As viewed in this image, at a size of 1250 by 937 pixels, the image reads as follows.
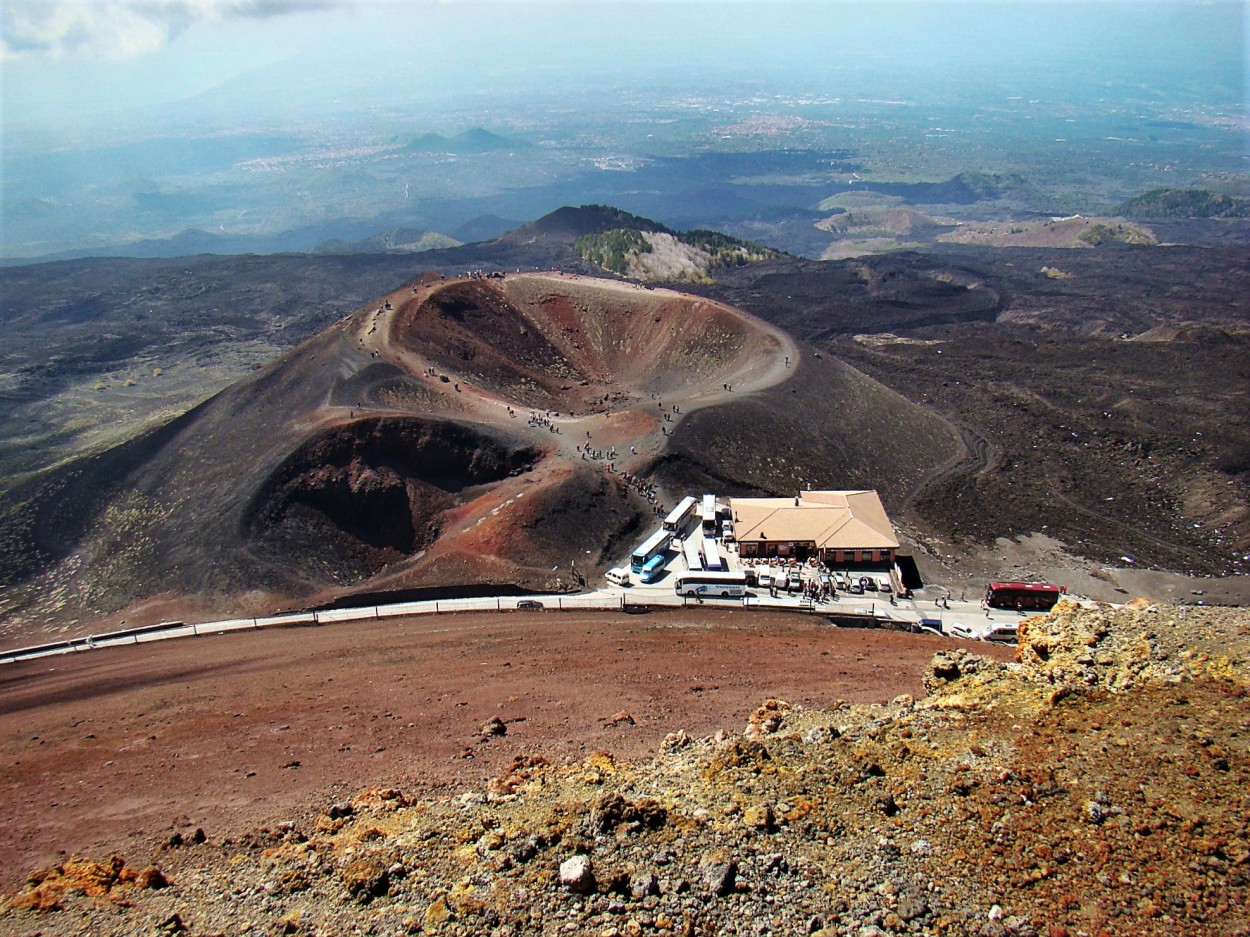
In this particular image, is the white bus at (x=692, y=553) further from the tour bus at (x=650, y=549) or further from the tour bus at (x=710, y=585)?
the tour bus at (x=710, y=585)

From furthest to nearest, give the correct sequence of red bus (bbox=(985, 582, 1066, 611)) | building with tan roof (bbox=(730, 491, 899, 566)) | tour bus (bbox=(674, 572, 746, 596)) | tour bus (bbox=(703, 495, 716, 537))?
1. tour bus (bbox=(703, 495, 716, 537))
2. building with tan roof (bbox=(730, 491, 899, 566))
3. tour bus (bbox=(674, 572, 746, 596))
4. red bus (bbox=(985, 582, 1066, 611))

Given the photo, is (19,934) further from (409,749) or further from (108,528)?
(108,528)

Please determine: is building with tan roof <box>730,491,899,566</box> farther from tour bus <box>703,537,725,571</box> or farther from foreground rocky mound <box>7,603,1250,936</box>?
foreground rocky mound <box>7,603,1250,936</box>

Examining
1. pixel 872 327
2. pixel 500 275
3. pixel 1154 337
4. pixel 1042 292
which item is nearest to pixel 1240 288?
pixel 1042 292

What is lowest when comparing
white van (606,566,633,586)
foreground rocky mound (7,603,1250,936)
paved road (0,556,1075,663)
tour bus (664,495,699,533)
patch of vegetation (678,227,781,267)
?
paved road (0,556,1075,663)

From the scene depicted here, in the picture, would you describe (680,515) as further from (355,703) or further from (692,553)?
(355,703)

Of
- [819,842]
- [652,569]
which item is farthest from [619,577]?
[819,842]

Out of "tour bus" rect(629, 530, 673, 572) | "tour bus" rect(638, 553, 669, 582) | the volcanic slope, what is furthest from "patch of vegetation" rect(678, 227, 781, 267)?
"tour bus" rect(638, 553, 669, 582)
